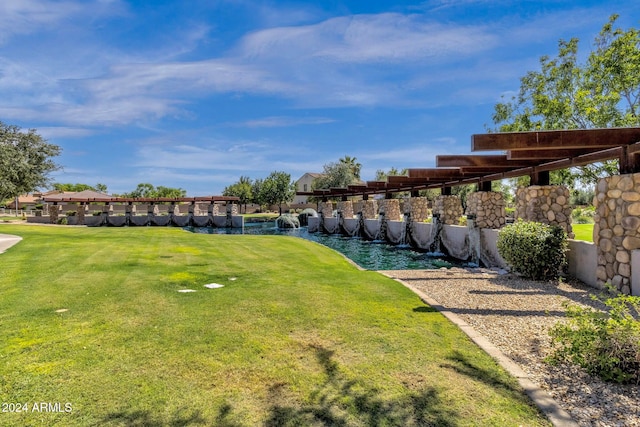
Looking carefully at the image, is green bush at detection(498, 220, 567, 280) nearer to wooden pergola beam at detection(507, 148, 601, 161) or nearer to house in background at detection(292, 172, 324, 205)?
wooden pergola beam at detection(507, 148, 601, 161)

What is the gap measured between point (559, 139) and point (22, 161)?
103 ft

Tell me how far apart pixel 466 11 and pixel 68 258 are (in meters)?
14.6

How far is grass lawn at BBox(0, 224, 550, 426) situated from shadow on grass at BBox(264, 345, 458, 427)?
1 cm

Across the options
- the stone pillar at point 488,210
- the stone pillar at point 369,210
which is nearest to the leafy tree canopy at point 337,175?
the stone pillar at point 369,210

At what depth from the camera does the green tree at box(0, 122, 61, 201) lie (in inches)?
891

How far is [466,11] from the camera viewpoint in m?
12.0

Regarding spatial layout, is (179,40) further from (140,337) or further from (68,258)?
(140,337)

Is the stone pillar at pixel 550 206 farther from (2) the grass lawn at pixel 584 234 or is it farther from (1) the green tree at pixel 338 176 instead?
(1) the green tree at pixel 338 176

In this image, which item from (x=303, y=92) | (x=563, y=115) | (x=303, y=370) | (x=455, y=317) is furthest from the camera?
(x=303, y=92)

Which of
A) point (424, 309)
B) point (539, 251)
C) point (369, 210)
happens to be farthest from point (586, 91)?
point (424, 309)

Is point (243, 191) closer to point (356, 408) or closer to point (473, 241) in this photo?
point (473, 241)

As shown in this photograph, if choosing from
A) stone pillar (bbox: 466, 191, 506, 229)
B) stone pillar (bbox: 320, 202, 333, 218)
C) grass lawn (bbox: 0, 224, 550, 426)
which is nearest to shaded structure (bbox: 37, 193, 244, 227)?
stone pillar (bbox: 320, 202, 333, 218)

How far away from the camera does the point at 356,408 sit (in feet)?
9.31

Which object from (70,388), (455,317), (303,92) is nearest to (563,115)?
(303,92)
